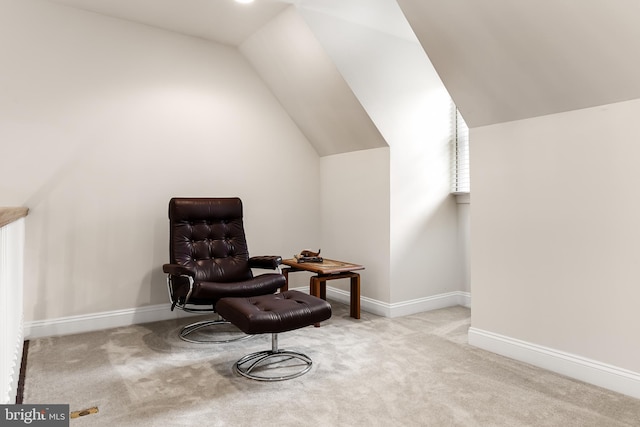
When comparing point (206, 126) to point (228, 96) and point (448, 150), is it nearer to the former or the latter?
A: point (228, 96)

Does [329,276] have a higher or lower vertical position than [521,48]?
lower

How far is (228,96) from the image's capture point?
4082 mm

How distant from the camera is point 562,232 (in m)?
2.46

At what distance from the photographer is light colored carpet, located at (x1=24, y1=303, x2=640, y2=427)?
197 cm

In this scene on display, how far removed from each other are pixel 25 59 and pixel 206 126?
57.3 inches

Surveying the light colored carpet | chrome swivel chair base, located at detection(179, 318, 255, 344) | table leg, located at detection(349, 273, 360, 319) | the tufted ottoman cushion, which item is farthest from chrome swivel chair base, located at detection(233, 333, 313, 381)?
table leg, located at detection(349, 273, 360, 319)

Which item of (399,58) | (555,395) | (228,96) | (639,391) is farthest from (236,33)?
(639,391)

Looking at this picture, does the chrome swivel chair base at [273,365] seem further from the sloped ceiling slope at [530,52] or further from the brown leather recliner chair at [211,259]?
the sloped ceiling slope at [530,52]

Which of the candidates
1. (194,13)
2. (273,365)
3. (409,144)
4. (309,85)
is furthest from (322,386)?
(194,13)

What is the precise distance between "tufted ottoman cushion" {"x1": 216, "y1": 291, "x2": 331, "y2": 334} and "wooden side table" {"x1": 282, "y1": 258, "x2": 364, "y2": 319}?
2.45ft

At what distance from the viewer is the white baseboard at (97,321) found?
3176 mm
